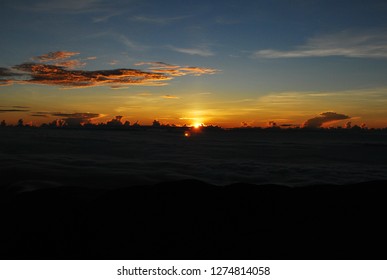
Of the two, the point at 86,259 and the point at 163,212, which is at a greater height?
the point at 163,212

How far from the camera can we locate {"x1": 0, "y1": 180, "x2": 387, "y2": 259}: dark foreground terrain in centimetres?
934

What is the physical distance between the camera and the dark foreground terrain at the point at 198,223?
9344 mm

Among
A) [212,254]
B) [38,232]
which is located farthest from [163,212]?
[38,232]

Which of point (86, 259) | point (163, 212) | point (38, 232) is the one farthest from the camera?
point (163, 212)

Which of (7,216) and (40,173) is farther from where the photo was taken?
(40,173)

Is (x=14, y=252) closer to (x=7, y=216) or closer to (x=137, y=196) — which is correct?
(x=7, y=216)

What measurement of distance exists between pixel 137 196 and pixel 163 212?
1926mm

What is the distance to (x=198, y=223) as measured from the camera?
10875mm

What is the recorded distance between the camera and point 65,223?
10.9 metres

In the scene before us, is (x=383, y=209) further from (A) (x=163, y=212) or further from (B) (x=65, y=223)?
(B) (x=65, y=223)

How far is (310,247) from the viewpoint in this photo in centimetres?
953

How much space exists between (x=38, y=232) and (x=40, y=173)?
14.1 meters
